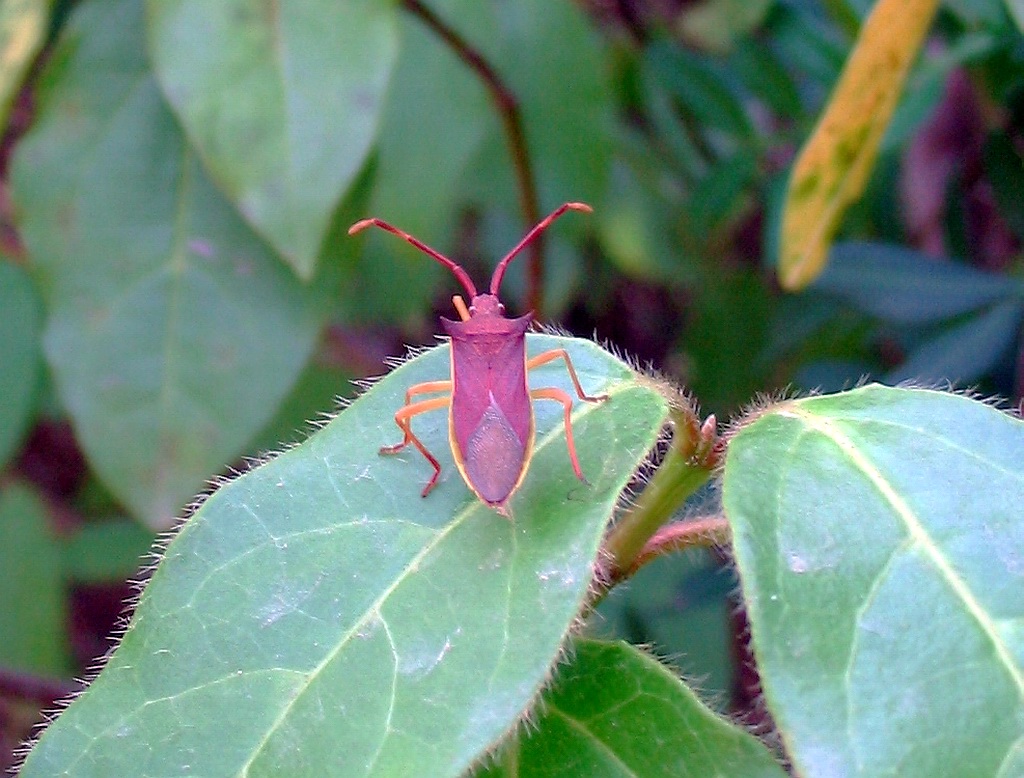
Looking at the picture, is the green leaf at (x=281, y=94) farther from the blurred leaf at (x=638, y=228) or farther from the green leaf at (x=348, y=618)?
the blurred leaf at (x=638, y=228)

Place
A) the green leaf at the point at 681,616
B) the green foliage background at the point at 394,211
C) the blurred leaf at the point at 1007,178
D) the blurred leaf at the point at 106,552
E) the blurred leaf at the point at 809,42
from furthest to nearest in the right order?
the blurred leaf at the point at 106,552 < the blurred leaf at the point at 809,42 < the green leaf at the point at 681,616 < the blurred leaf at the point at 1007,178 < the green foliage background at the point at 394,211

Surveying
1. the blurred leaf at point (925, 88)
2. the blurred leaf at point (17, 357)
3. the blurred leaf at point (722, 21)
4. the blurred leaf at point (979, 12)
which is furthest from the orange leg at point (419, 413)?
the blurred leaf at point (722, 21)

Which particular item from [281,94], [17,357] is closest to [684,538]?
[281,94]

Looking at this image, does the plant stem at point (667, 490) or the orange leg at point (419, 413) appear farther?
the orange leg at point (419, 413)

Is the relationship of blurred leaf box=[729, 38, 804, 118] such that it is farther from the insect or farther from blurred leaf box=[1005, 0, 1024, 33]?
the insect

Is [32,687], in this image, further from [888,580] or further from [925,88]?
[925,88]

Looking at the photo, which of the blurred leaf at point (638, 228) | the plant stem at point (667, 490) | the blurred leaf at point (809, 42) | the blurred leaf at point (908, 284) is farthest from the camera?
the blurred leaf at point (638, 228)

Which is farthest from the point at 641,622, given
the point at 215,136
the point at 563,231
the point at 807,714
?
the point at 807,714
